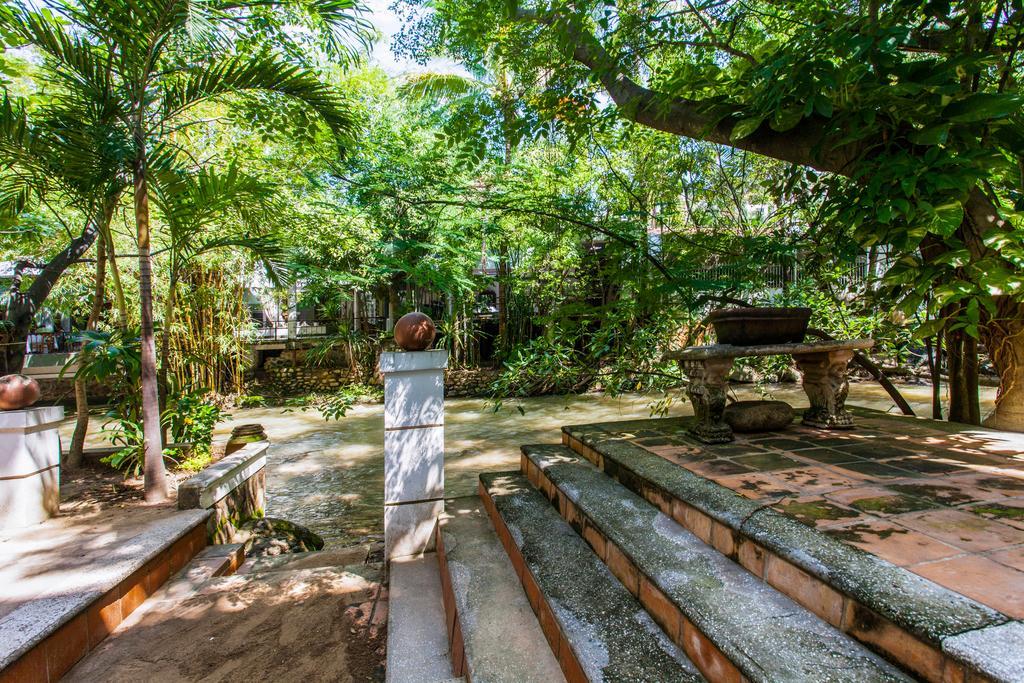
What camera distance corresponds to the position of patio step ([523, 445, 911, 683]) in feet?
3.36

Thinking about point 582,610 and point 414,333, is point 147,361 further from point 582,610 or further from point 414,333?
point 582,610

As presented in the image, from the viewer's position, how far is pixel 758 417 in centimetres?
278

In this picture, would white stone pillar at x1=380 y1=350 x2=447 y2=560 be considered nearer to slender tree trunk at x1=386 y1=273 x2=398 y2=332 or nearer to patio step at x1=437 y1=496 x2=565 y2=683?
patio step at x1=437 y1=496 x2=565 y2=683

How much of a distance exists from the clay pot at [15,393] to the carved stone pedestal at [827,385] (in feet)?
14.7

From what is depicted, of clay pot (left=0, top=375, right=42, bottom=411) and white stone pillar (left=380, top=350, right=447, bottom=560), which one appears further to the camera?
clay pot (left=0, top=375, right=42, bottom=411)

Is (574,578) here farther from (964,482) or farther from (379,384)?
(379,384)

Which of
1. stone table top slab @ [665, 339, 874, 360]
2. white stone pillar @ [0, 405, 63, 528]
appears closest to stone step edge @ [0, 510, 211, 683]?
white stone pillar @ [0, 405, 63, 528]

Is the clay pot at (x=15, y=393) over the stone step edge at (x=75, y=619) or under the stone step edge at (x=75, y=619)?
over

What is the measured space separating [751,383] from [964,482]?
8.25 meters

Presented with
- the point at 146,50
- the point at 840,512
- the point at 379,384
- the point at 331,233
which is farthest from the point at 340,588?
the point at 379,384

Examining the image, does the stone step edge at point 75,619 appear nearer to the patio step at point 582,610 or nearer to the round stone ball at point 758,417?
the patio step at point 582,610

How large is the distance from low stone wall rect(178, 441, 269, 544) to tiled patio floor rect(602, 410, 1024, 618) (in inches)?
95.9

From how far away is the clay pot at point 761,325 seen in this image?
2.59 metres

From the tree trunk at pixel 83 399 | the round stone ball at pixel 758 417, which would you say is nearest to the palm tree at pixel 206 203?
the tree trunk at pixel 83 399
